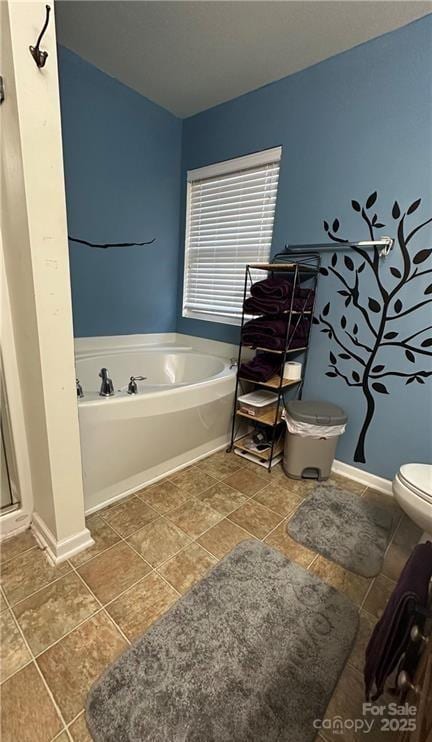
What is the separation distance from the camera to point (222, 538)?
4.62 feet

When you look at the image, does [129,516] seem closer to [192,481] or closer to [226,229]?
[192,481]

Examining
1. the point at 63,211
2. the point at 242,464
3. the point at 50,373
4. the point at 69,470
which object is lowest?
the point at 242,464

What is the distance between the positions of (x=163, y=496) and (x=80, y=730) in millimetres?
924

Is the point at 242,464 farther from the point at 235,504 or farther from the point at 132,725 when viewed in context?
the point at 132,725

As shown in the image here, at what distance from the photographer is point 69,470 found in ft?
3.95

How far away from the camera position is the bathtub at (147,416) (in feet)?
4.73

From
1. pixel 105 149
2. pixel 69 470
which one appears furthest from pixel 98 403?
pixel 105 149

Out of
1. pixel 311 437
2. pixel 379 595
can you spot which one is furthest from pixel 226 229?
pixel 379 595

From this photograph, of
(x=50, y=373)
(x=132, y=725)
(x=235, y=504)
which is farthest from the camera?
(x=235, y=504)

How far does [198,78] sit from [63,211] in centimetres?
171

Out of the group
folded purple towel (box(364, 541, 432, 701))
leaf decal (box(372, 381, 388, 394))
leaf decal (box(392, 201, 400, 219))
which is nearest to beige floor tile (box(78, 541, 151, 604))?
folded purple towel (box(364, 541, 432, 701))

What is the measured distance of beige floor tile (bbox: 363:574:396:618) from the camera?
3.69 feet

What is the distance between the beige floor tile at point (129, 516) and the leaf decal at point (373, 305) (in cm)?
165

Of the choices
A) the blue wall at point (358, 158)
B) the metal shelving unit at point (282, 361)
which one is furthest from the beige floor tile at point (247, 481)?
the blue wall at point (358, 158)
